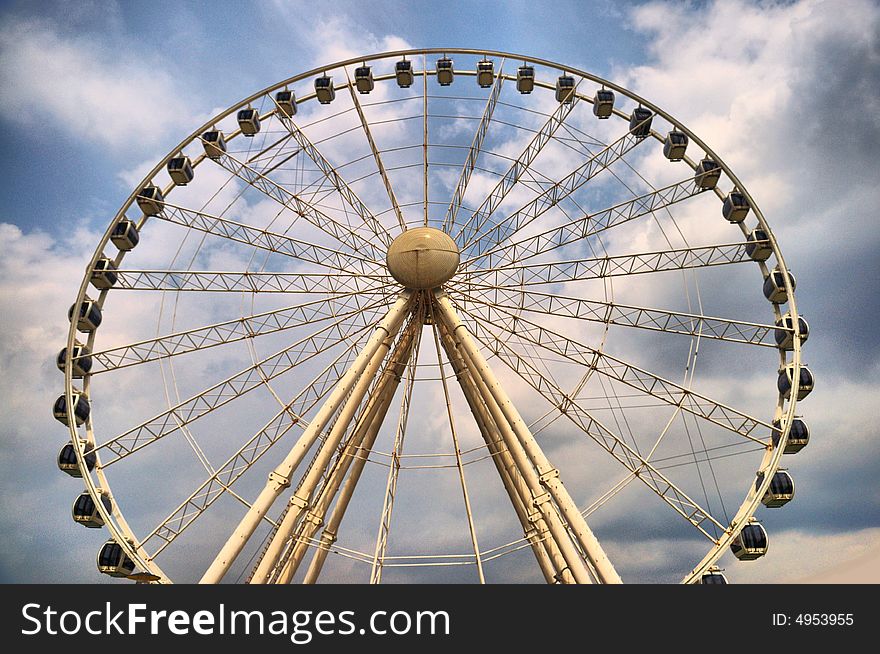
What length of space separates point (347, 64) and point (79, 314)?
11.7m

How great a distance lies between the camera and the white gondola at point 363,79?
26328 mm

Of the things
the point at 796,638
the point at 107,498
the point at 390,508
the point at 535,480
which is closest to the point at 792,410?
the point at 535,480

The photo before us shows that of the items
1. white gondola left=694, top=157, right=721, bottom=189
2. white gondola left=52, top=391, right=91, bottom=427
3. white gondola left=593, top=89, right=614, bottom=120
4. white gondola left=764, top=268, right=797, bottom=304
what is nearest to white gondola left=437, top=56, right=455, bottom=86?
white gondola left=593, top=89, right=614, bottom=120

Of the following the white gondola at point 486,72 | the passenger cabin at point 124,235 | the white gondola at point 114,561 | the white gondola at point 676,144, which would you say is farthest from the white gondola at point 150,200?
the white gondola at point 676,144

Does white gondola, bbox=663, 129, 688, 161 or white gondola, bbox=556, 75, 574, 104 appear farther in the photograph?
white gondola, bbox=556, 75, 574, 104

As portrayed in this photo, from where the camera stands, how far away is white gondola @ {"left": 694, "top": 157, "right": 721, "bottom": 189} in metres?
24.4

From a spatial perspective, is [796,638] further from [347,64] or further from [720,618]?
[347,64]

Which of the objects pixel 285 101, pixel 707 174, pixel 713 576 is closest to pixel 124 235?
pixel 285 101

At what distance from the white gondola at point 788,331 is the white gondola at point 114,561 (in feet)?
65.0

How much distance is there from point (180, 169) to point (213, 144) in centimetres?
140

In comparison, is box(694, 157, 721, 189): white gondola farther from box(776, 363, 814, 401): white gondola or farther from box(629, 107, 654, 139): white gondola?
box(776, 363, 814, 401): white gondola

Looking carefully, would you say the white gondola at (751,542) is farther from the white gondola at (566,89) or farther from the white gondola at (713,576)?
the white gondola at (566,89)

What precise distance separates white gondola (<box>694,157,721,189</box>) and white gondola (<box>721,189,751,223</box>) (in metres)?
0.71

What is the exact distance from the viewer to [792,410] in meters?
22.3
